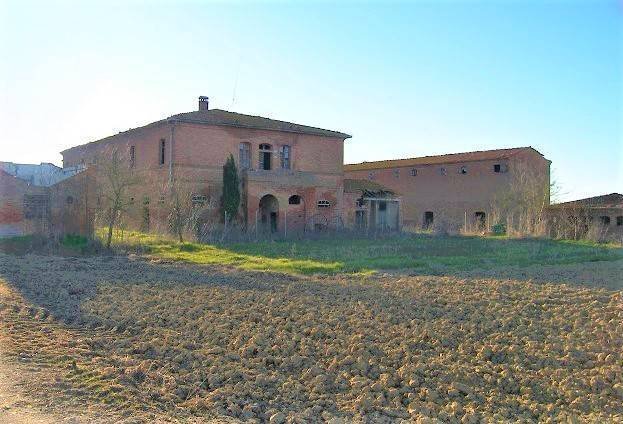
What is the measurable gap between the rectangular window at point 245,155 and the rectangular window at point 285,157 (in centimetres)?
209

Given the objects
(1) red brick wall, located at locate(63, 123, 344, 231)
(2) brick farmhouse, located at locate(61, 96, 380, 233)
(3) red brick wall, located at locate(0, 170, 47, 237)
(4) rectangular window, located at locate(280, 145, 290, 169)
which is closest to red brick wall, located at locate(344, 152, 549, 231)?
(1) red brick wall, located at locate(63, 123, 344, 231)

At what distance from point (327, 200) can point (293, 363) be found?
2723 cm

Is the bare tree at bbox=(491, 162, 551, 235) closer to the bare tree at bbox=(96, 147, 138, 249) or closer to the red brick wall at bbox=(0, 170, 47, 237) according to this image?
the bare tree at bbox=(96, 147, 138, 249)

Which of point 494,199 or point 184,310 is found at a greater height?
point 494,199

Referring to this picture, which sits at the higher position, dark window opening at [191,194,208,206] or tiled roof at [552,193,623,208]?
tiled roof at [552,193,623,208]

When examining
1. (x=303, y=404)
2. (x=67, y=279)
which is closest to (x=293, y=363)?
(x=303, y=404)

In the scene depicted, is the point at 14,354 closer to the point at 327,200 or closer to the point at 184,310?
the point at 184,310

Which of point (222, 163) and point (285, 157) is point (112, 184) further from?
point (285, 157)

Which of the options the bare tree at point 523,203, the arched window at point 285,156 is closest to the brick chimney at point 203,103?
the arched window at point 285,156

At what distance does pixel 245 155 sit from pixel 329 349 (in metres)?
25.2

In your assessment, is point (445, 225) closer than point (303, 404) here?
No

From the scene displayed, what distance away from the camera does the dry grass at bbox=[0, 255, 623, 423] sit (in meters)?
6.77

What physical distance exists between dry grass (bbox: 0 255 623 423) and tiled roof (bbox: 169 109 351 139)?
720 inches

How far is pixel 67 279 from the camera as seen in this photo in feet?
50.6
